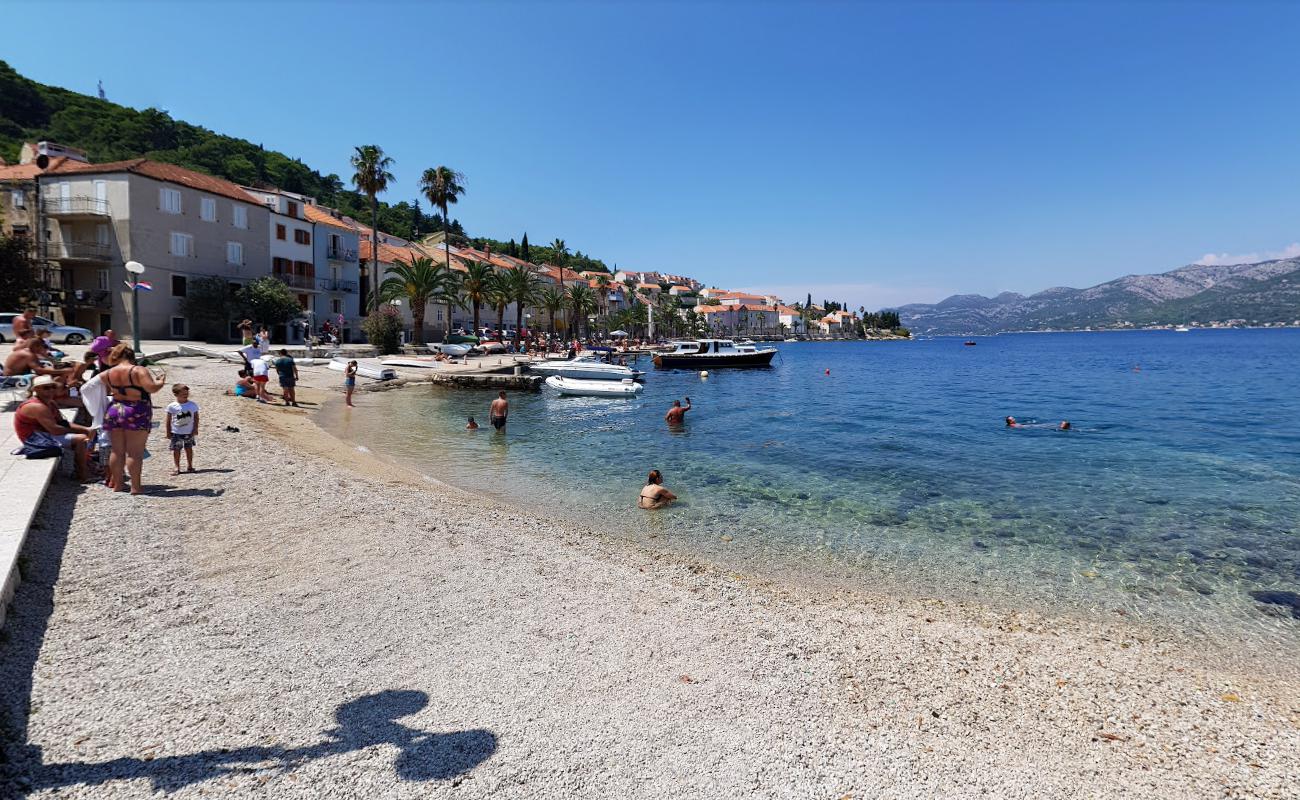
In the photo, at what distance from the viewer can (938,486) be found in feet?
52.8

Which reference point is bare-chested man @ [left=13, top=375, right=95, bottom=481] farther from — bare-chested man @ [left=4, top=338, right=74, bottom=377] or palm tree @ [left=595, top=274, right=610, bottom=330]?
palm tree @ [left=595, top=274, right=610, bottom=330]

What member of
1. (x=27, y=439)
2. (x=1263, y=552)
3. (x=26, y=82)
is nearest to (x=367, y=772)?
(x=27, y=439)

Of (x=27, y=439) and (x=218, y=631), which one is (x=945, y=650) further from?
(x=27, y=439)

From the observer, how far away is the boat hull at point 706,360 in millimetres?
63625

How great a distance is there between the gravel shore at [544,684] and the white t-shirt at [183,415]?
2.07 m

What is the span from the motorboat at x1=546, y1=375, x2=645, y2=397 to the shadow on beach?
3022 centimetres

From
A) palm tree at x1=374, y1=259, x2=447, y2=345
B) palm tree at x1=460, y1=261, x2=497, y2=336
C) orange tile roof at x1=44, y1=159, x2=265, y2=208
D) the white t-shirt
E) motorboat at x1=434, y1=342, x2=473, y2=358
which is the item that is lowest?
the white t-shirt

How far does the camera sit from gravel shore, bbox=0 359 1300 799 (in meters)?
4.21

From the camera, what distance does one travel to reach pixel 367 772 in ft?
13.4

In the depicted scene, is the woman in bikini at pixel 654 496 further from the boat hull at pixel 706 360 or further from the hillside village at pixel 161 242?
the boat hull at pixel 706 360

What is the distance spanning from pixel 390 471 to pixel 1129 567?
1507cm

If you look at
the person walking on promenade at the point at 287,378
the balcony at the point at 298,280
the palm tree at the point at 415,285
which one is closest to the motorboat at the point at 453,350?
the palm tree at the point at 415,285

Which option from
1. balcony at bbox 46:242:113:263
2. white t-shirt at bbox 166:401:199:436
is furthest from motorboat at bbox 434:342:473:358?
white t-shirt at bbox 166:401:199:436

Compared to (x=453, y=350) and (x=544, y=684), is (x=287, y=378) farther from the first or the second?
(x=453, y=350)
